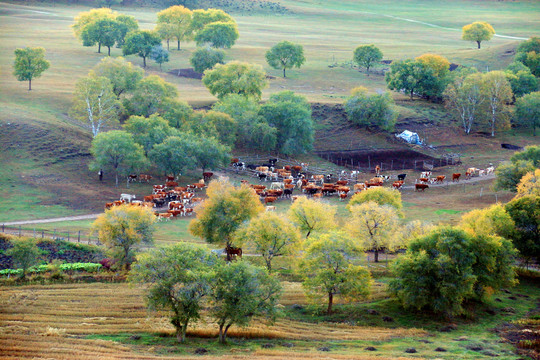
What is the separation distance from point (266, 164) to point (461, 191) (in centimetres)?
2758

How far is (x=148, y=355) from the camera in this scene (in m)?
37.4

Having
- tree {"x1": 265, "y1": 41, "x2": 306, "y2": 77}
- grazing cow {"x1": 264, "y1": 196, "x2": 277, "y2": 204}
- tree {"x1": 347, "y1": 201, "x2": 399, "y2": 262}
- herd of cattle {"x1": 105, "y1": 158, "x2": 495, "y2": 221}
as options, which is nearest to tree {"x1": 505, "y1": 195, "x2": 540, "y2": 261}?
tree {"x1": 347, "y1": 201, "x2": 399, "y2": 262}

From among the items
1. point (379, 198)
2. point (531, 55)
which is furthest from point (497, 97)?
point (379, 198)

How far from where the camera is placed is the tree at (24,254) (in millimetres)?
51719

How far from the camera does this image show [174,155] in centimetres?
8475

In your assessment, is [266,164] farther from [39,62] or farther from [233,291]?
[233,291]

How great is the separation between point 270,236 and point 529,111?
76455 mm

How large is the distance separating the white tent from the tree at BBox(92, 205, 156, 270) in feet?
211

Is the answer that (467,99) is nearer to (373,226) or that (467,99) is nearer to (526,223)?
(526,223)

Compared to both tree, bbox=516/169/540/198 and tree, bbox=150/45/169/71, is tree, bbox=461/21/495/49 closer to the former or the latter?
tree, bbox=150/45/169/71

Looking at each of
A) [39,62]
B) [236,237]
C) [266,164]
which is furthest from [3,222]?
[39,62]

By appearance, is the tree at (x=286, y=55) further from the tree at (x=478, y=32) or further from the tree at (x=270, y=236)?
the tree at (x=270, y=236)

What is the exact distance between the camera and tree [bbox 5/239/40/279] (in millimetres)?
51719

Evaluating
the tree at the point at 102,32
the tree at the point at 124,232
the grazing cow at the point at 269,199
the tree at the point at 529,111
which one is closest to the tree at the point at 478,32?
the tree at the point at 529,111
